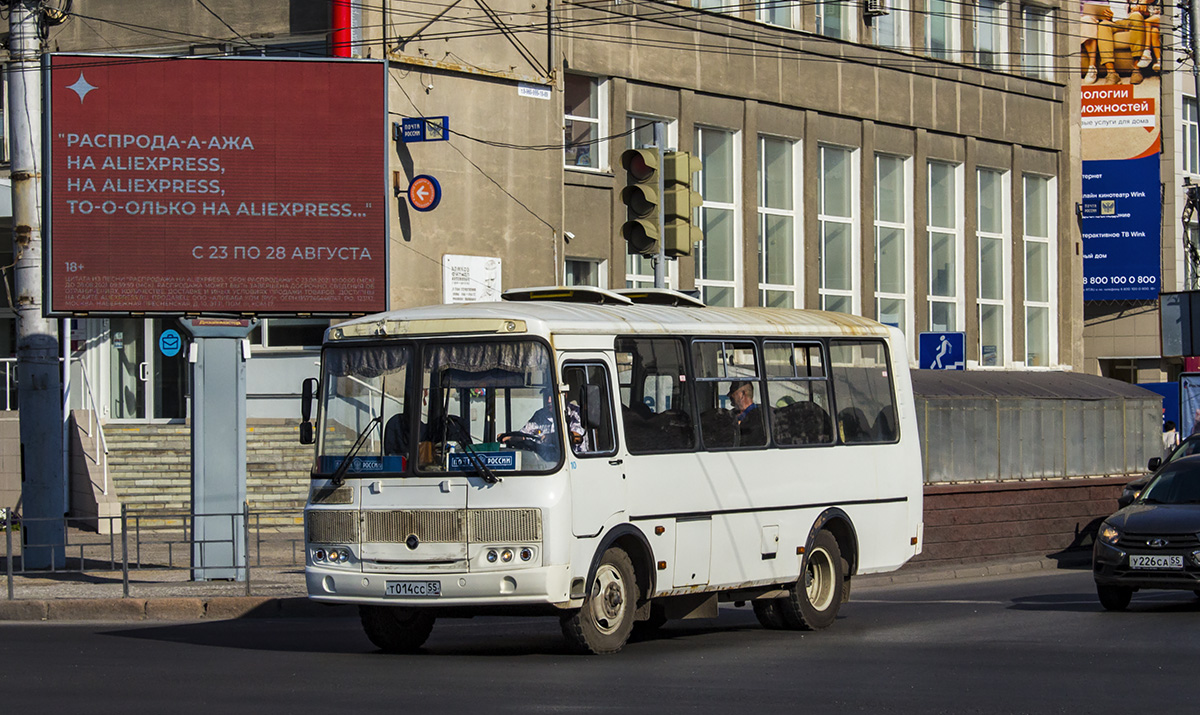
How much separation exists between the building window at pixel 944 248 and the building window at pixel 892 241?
0.88 metres

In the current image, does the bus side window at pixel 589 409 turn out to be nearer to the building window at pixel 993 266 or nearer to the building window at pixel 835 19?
the building window at pixel 835 19

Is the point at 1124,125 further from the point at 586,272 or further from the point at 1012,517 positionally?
the point at 1012,517

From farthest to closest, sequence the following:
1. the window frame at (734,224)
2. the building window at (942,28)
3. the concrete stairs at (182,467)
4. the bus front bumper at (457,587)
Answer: the building window at (942,28) → the window frame at (734,224) → the concrete stairs at (182,467) → the bus front bumper at (457,587)

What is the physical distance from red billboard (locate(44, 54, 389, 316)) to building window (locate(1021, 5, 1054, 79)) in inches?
1021

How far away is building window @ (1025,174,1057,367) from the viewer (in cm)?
4212

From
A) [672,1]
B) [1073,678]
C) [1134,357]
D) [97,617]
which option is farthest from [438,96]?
[1134,357]

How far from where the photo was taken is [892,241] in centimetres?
3788

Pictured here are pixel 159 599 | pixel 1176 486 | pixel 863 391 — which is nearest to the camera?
pixel 863 391

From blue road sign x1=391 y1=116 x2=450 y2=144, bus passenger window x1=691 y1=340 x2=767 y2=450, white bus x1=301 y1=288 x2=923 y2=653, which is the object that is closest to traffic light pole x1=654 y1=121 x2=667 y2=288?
white bus x1=301 y1=288 x2=923 y2=653

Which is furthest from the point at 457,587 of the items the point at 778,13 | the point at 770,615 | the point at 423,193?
the point at 778,13

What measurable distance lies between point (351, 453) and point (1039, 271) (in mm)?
32359

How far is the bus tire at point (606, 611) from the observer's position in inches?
493

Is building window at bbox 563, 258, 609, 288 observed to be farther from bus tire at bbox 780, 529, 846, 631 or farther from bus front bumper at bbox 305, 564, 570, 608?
bus front bumper at bbox 305, 564, 570, 608

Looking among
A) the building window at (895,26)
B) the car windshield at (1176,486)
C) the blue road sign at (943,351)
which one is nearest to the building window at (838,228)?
the building window at (895,26)
